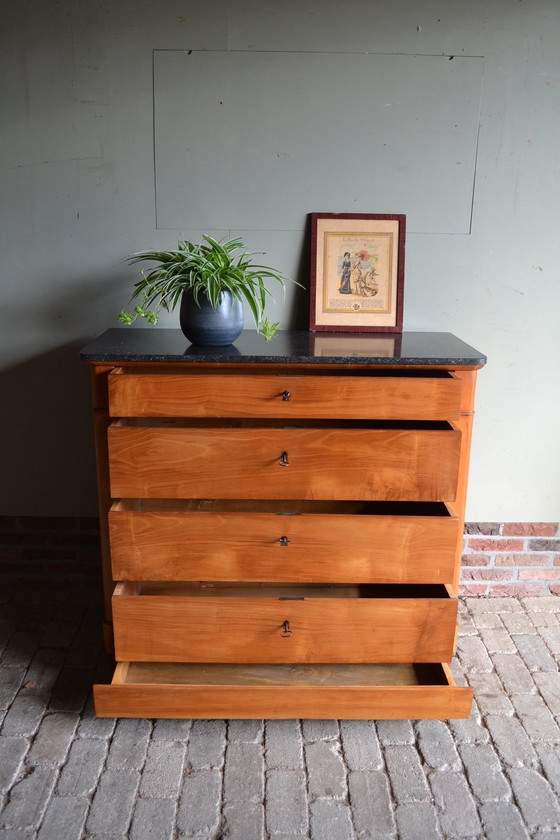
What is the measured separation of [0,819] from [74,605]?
0.94 m

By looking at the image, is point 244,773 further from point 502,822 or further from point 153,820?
point 502,822

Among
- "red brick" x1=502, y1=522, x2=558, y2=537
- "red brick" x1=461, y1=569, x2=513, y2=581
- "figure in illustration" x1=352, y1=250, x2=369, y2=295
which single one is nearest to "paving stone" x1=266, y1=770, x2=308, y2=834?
"red brick" x1=461, y1=569, x2=513, y2=581

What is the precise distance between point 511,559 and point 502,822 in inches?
45.4

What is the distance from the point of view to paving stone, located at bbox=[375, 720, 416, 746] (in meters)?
1.97

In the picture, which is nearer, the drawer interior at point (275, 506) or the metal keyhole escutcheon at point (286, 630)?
the metal keyhole escutcheon at point (286, 630)

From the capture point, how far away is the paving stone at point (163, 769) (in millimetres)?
1791

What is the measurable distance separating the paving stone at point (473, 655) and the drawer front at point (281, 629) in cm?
34

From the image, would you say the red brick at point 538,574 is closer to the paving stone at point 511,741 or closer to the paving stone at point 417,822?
the paving stone at point 511,741

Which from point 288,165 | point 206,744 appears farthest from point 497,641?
point 288,165

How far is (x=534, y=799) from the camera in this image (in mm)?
1780

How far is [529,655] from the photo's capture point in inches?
93.0

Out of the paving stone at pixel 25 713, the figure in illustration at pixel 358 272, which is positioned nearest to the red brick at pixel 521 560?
the figure in illustration at pixel 358 272

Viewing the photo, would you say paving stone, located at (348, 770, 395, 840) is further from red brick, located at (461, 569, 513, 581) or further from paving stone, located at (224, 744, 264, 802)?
red brick, located at (461, 569, 513, 581)

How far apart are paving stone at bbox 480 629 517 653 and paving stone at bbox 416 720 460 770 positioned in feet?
1.42
